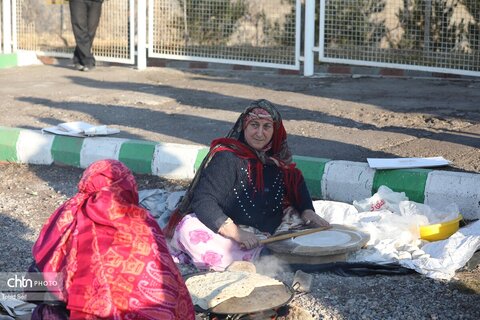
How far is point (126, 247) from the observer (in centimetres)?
402

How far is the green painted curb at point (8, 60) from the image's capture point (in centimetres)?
1445

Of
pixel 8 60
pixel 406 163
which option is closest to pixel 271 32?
pixel 8 60

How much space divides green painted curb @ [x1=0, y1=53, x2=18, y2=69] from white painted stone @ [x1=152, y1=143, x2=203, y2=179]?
7.17 metres

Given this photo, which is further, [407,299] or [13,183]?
[13,183]

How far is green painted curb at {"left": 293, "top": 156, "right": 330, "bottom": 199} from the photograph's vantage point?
285 inches

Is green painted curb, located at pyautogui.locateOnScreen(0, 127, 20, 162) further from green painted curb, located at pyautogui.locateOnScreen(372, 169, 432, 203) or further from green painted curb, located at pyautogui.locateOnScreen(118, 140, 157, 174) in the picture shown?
green painted curb, located at pyautogui.locateOnScreen(372, 169, 432, 203)

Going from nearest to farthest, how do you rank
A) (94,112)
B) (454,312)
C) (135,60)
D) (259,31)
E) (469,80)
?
1. (454,312)
2. (94,112)
3. (469,80)
4. (259,31)
5. (135,60)

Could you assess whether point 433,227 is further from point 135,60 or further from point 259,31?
point 135,60

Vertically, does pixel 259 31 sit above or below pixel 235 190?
above

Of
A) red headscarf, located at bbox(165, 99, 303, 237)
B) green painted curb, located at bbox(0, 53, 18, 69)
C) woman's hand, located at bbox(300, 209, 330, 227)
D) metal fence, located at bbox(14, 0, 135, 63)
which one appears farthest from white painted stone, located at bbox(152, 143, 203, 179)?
green painted curb, located at bbox(0, 53, 18, 69)

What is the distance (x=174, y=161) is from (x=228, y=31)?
18.9ft

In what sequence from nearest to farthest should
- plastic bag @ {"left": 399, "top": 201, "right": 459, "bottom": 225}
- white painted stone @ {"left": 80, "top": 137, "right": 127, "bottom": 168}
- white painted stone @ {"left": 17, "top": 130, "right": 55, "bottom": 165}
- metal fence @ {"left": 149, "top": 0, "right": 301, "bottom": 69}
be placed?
plastic bag @ {"left": 399, "top": 201, "right": 459, "bottom": 225} < white painted stone @ {"left": 80, "top": 137, "right": 127, "bottom": 168} < white painted stone @ {"left": 17, "top": 130, "right": 55, "bottom": 165} < metal fence @ {"left": 149, "top": 0, "right": 301, "bottom": 69}

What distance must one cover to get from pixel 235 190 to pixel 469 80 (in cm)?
669

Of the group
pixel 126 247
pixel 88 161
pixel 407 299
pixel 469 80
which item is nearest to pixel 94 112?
pixel 88 161
